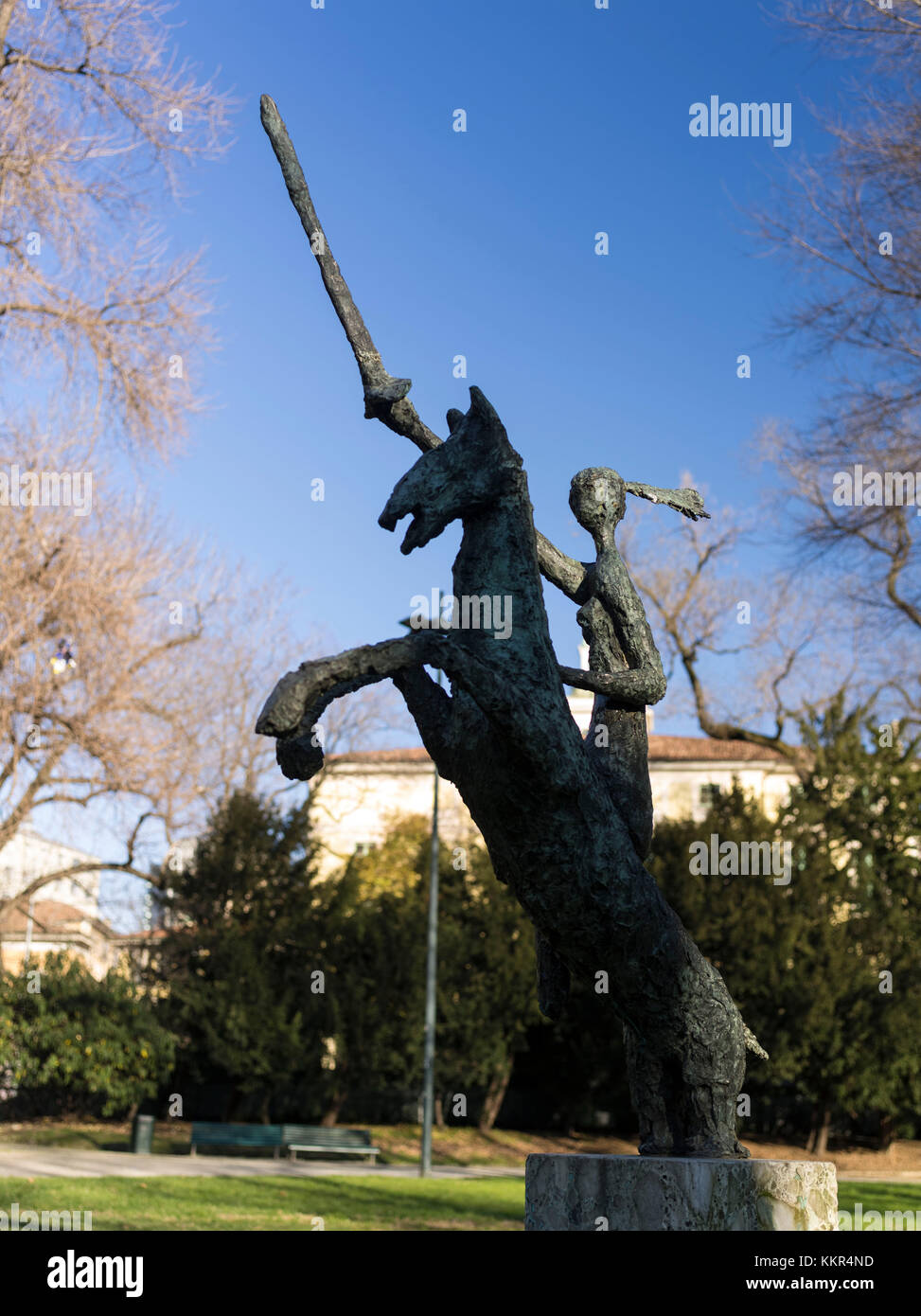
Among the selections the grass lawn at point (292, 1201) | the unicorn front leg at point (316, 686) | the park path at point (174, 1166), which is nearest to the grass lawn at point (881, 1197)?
the grass lawn at point (292, 1201)

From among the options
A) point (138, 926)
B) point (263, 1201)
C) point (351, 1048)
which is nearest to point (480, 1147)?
point (351, 1048)

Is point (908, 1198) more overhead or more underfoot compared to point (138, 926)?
more underfoot

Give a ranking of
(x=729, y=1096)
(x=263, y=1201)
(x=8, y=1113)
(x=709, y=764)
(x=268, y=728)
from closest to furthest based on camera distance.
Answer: (x=268, y=728), (x=729, y=1096), (x=263, y=1201), (x=8, y=1113), (x=709, y=764)

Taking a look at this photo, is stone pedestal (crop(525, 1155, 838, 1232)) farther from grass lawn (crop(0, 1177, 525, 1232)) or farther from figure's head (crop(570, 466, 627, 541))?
grass lawn (crop(0, 1177, 525, 1232))

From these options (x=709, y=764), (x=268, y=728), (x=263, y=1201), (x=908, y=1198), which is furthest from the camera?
(x=709, y=764)

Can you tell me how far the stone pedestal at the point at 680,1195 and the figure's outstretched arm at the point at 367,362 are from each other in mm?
2334

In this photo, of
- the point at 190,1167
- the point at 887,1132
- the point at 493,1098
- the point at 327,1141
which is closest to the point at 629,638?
the point at 190,1167

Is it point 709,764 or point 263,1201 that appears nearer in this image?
point 263,1201

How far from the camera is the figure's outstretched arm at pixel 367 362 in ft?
17.5

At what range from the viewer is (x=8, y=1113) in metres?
26.1

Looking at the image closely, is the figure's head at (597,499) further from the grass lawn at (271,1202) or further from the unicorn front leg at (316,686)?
the grass lawn at (271,1202)

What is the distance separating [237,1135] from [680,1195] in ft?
63.2
